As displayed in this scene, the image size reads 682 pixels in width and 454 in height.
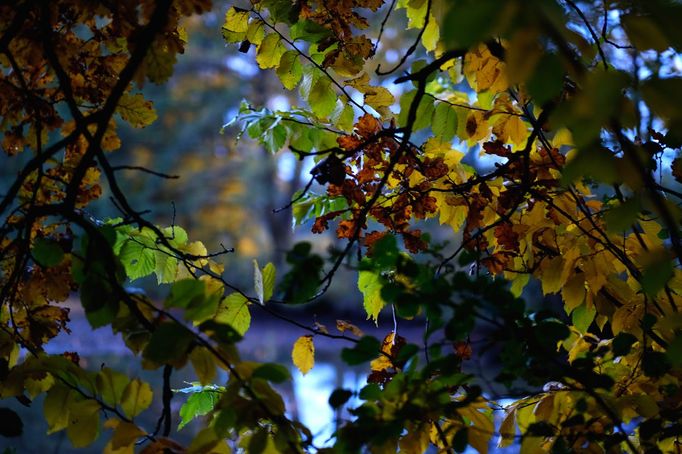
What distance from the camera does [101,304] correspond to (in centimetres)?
68

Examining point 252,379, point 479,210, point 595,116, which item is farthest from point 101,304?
point 479,210

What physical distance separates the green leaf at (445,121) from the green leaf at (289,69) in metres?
0.25

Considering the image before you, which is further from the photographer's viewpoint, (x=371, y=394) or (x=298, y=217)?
(x=298, y=217)

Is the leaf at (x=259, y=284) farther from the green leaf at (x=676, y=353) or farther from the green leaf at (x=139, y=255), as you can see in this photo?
the green leaf at (x=676, y=353)

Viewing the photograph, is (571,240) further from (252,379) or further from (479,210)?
(252,379)

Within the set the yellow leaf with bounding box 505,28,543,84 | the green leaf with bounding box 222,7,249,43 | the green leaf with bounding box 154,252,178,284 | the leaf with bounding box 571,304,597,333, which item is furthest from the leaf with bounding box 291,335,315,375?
the yellow leaf with bounding box 505,28,543,84

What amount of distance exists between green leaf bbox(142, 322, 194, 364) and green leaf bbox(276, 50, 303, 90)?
→ 59 cm

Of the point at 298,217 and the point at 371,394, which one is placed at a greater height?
the point at 298,217

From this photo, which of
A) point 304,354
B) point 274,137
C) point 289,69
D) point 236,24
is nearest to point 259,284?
point 304,354

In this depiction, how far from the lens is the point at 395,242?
0.80m

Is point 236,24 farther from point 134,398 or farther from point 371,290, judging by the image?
point 134,398

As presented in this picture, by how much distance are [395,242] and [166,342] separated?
0.95 feet

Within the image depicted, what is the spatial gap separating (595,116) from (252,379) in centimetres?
43

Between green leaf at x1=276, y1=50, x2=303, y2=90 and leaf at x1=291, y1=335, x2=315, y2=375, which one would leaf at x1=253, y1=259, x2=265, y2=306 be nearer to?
leaf at x1=291, y1=335, x2=315, y2=375
